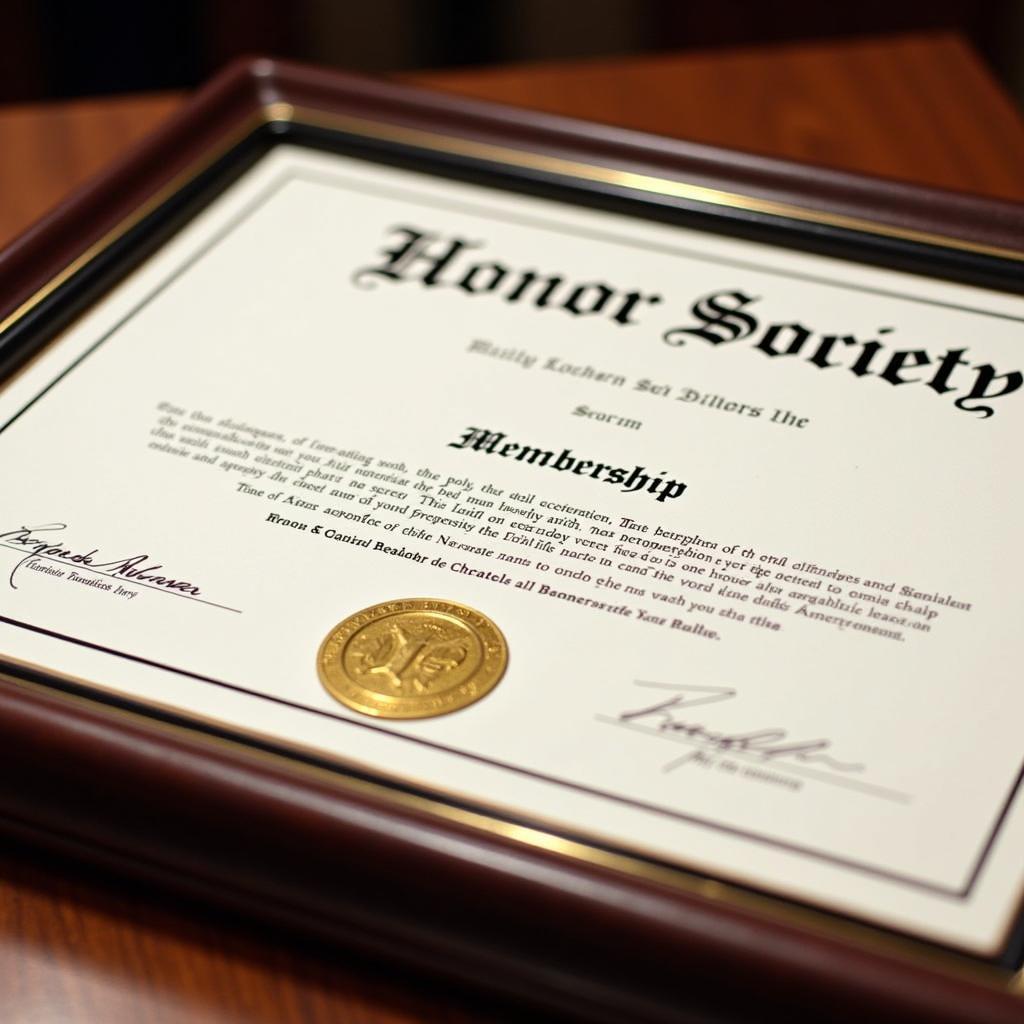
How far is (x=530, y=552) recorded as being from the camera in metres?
0.56

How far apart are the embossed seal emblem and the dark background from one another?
1.32 m

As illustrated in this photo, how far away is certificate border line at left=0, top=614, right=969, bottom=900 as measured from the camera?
0.43 metres

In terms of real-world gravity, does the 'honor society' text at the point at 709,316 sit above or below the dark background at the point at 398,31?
below

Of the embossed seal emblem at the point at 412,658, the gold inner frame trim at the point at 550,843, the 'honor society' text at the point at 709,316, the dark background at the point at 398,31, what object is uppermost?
the dark background at the point at 398,31

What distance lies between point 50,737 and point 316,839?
0.11 m

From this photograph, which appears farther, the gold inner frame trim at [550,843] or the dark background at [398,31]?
the dark background at [398,31]

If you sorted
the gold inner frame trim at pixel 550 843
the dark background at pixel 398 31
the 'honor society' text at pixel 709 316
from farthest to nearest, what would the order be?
the dark background at pixel 398 31, the 'honor society' text at pixel 709 316, the gold inner frame trim at pixel 550 843
